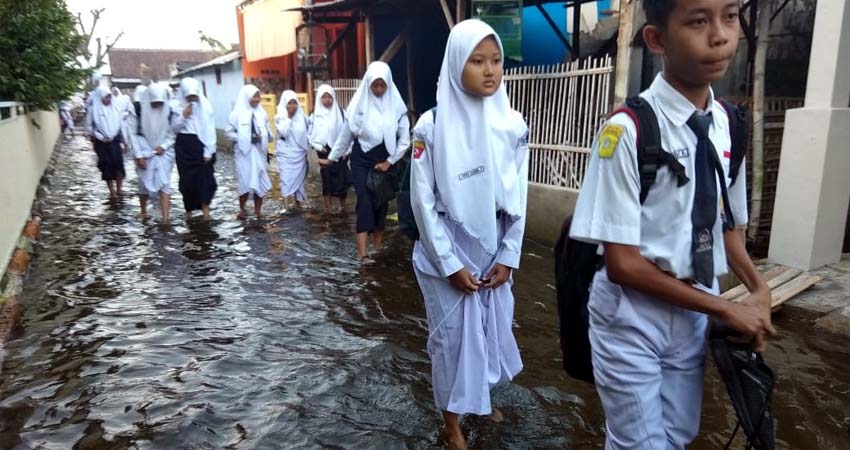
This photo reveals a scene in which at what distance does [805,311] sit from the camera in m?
4.36

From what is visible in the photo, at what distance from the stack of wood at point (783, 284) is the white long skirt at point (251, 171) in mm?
5939

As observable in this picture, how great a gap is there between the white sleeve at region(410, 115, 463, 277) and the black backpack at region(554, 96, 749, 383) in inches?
25.4

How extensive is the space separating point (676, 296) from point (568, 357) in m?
0.55

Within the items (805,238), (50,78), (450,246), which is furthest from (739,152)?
(50,78)

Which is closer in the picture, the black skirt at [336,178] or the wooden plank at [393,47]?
the black skirt at [336,178]

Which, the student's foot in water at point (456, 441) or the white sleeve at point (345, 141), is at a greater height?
the white sleeve at point (345, 141)

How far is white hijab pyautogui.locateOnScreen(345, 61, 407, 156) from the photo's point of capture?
592 cm

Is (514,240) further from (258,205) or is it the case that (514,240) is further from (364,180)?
(258,205)

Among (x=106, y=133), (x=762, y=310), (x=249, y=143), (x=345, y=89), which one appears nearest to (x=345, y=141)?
(x=249, y=143)

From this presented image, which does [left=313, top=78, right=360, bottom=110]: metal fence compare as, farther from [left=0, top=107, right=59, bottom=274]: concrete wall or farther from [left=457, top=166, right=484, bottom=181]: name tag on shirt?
[left=457, top=166, right=484, bottom=181]: name tag on shirt

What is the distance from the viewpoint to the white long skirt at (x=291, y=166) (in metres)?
8.88

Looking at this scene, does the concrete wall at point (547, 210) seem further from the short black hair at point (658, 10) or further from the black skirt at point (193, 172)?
the short black hair at point (658, 10)

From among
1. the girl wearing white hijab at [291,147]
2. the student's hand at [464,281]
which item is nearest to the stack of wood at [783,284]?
the student's hand at [464,281]

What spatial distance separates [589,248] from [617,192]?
1.01 feet
